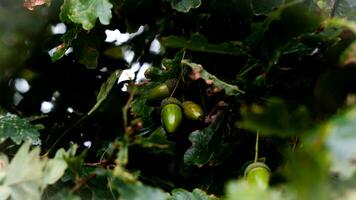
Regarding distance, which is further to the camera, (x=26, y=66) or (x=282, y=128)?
(x=26, y=66)

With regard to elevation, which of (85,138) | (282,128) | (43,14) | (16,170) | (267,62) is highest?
(43,14)

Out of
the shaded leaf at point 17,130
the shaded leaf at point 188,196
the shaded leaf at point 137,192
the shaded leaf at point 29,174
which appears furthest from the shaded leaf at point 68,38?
the shaded leaf at point 137,192

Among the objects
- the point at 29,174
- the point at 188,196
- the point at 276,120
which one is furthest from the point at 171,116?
the point at 276,120

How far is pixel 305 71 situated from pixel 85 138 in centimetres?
67

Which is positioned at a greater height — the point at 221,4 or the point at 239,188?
the point at 221,4

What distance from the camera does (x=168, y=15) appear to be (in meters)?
1.48

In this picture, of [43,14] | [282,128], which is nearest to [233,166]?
[282,128]

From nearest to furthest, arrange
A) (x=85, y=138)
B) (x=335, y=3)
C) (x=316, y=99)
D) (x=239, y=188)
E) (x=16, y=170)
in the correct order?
(x=239, y=188) < (x=16, y=170) < (x=316, y=99) < (x=335, y=3) < (x=85, y=138)

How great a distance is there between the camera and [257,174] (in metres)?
0.90

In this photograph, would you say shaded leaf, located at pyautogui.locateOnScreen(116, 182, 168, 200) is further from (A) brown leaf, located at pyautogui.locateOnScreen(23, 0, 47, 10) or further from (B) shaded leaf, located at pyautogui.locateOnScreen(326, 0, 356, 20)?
(A) brown leaf, located at pyautogui.locateOnScreen(23, 0, 47, 10)

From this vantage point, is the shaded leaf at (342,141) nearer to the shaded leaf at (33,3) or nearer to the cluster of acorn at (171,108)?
the cluster of acorn at (171,108)

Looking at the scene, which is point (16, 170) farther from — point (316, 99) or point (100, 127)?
point (100, 127)

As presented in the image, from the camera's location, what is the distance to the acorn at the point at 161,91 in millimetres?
1226

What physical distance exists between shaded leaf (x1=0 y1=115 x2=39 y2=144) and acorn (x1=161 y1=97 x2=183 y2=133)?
0.27 m
